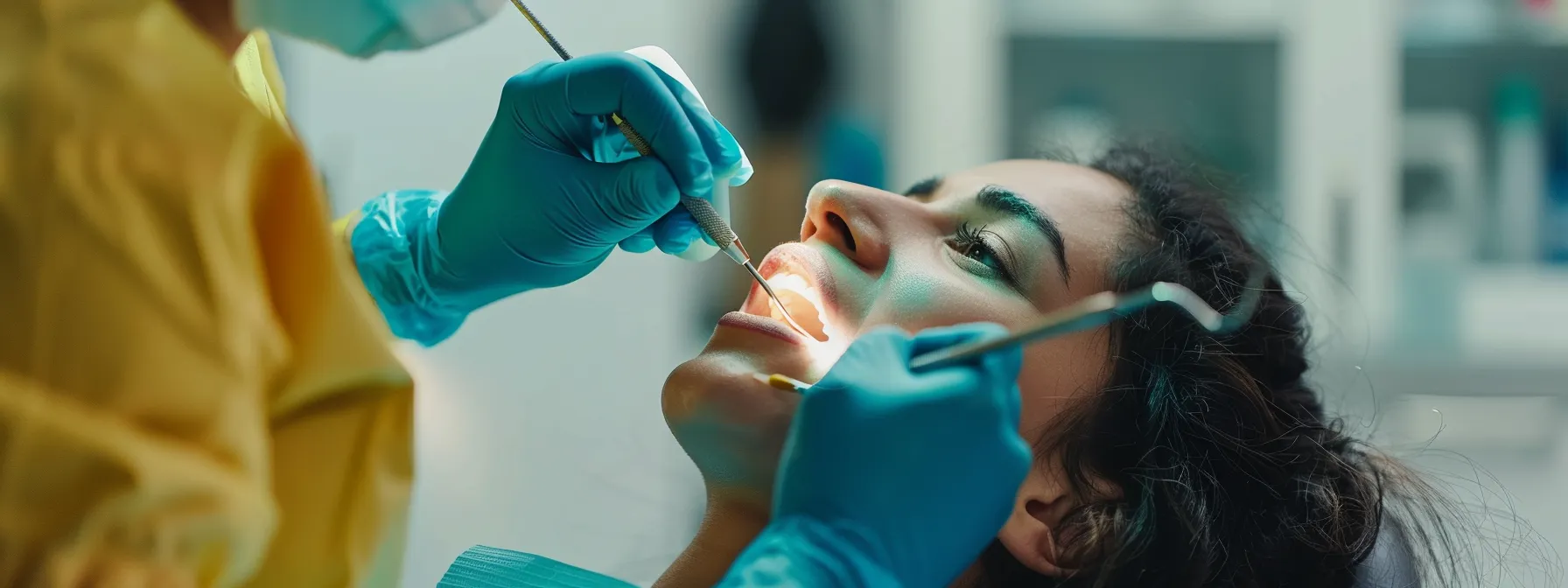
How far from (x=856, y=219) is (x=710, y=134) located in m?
0.16

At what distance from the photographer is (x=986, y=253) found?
3.50ft

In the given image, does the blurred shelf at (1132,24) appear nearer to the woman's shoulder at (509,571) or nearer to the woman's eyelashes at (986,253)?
the woman's eyelashes at (986,253)

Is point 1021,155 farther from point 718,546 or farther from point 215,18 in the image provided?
point 215,18

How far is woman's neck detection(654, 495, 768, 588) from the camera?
99 centimetres

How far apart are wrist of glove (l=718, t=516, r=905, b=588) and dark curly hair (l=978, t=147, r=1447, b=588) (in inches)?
11.1

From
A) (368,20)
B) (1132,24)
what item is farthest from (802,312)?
(1132,24)

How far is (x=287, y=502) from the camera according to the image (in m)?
Answer: 0.66

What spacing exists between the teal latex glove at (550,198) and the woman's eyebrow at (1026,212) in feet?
0.76

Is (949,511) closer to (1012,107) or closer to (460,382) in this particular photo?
(460,382)

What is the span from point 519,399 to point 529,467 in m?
0.13

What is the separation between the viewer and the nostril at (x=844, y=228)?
1065 mm

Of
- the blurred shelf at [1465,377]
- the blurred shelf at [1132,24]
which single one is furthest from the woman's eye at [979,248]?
the blurred shelf at [1465,377]

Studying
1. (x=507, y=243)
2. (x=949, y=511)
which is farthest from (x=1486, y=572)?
(x=507, y=243)

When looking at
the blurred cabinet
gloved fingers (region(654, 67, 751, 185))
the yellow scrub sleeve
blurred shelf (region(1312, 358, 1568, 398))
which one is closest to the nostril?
gloved fingers (region(654, 67, 751, 185))
